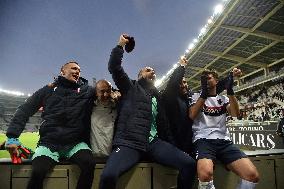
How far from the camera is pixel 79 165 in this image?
11.4 ft

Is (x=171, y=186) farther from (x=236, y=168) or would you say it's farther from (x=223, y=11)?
(x=223, y=11)

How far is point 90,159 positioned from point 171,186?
1.05 m

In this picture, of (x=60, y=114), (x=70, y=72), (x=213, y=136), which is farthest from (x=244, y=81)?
(x=60, y=114)

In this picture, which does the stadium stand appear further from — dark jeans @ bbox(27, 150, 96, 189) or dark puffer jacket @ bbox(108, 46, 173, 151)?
dark puffer jacket @ bbox(108, 46, 173, 151)

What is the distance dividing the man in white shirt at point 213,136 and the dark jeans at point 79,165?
1260 millimetres

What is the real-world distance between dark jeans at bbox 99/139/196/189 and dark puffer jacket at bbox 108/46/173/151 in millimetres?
105

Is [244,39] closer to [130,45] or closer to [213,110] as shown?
[213,110]

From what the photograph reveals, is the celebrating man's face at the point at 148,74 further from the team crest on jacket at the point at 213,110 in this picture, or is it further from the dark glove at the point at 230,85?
the dark glove at the point at 230,85

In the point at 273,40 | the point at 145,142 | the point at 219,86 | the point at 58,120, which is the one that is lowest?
the point at 145,142

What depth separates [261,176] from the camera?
3938mm

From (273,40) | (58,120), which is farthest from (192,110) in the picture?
(273,40)

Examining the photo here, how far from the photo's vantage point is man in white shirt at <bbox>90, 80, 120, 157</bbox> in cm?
384

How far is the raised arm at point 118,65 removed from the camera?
12.3 feet

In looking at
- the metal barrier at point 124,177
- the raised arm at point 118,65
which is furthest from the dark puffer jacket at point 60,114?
the raised arm at point 118,65
